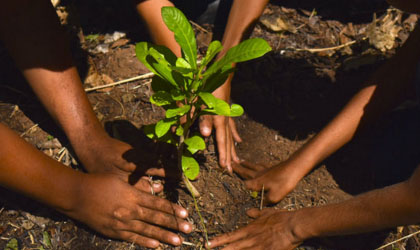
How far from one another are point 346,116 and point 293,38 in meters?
0.87

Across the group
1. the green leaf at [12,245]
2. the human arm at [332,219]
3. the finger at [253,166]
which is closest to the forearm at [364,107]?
the finger at [253,166]

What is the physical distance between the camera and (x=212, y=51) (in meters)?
1.34

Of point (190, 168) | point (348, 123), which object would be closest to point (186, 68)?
point (190, 168)

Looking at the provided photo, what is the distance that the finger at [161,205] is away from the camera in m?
1.79

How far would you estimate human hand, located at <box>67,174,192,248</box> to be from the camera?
5.78 feet

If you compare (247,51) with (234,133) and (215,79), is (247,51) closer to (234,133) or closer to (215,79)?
(215,79)

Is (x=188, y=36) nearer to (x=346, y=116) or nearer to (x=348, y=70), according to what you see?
(x=346, y=116)

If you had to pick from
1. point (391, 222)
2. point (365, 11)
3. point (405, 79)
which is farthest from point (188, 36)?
point (365, 11)

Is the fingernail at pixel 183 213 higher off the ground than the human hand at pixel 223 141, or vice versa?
the human hand at pixel 223 141

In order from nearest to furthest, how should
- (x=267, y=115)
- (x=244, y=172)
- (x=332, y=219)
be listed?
(x=332, y=219)
(x=244, y=172)
(x=267, y=115)

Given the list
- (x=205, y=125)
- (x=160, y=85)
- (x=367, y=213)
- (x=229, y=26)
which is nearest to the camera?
(x=160, y=85)

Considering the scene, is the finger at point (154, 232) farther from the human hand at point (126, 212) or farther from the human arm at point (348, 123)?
the human arm at point (348, 123)

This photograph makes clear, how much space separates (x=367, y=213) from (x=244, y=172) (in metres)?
0.67

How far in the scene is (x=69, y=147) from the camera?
209 centimetres
